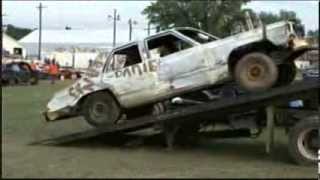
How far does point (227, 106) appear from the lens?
11.9 meters

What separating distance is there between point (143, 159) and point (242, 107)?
179 centimetres

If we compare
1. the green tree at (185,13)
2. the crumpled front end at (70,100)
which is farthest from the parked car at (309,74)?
the green tree at (185,13)

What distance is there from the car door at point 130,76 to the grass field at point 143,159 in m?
0.95

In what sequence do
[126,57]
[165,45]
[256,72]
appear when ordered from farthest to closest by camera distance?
[126,57], [165,45], [256,72]

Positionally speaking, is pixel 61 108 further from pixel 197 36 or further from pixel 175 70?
pixel 197 36

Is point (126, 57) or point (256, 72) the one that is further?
point (126, 57)

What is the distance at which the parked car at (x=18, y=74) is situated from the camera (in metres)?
42.6

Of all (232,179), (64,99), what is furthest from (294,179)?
(64,99)

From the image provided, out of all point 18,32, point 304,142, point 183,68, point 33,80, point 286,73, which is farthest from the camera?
point 18,32

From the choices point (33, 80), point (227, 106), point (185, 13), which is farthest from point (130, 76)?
point (185, 13)

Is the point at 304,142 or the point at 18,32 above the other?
the point at 18,32

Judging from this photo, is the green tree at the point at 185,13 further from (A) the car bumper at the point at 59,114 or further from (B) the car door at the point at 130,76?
(B) the car door at the point at 130,76

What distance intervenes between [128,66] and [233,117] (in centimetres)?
212

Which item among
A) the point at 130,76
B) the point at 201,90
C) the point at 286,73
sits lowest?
the point at 201,90
